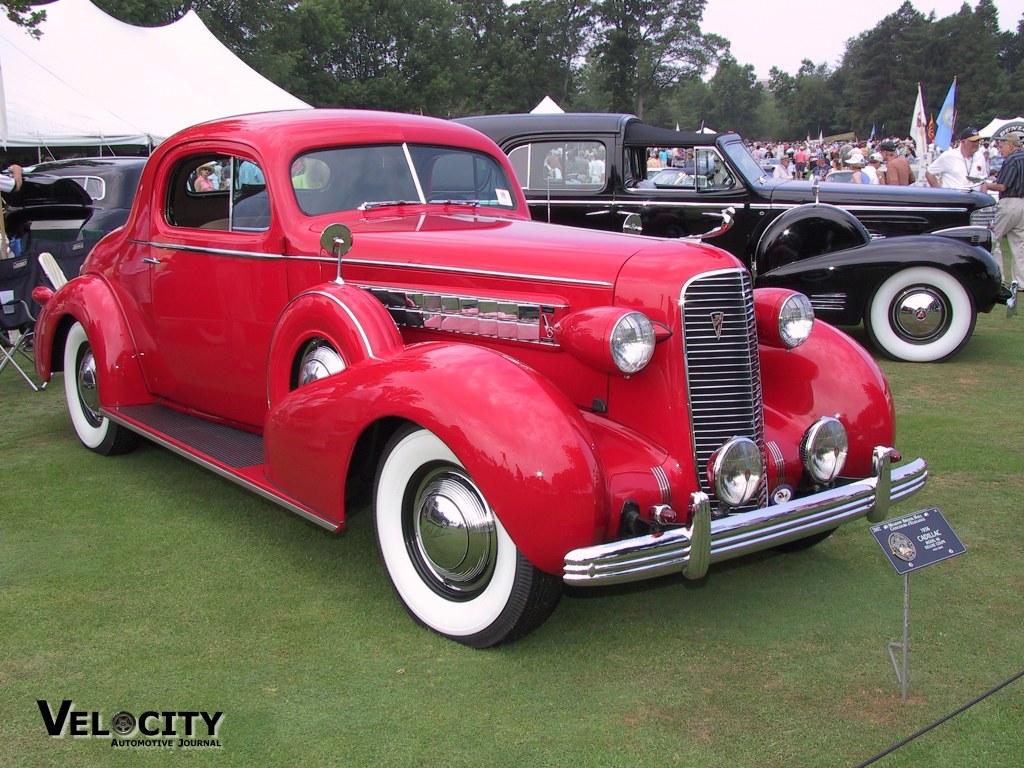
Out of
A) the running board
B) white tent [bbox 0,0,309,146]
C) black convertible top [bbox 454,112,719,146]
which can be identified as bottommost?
the running board

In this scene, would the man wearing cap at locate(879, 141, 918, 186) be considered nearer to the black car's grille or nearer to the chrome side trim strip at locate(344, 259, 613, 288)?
the black car's grille

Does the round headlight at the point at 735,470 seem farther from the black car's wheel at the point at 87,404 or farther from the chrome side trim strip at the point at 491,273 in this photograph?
the black car's wheel at the point at 87,404

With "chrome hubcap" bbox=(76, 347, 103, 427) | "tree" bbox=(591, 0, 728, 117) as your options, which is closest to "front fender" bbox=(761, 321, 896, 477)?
"chrome hubcap" bbox=(76, 347, 103, 427)

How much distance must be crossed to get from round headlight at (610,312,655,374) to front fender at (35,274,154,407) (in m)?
3.10

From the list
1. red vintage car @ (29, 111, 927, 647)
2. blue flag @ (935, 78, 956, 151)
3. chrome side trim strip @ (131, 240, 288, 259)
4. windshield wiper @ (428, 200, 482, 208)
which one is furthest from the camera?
blue flag @ (935, 78, 956, 151)

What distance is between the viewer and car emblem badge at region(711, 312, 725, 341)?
3.04m

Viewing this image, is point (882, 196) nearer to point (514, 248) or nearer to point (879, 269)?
point (879, 269)

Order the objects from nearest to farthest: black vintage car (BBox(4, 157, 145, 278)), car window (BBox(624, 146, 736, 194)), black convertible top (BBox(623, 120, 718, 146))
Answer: black convertible top (BBox(623, 120, 718, 146)) < car window (BBox(624, 146, 736, 194)) < black vintage car (BBox(4, 157, 145, 278))

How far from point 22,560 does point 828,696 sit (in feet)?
10.6

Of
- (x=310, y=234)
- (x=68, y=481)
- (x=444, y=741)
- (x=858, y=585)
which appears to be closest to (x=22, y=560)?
(x=68, y=481)

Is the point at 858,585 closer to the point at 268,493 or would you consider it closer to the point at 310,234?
the point at 268,493

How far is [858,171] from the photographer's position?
13.1 metres

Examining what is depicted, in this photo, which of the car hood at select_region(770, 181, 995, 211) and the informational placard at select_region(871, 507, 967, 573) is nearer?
the informational placard at select_region(871, 507, 967, 573)

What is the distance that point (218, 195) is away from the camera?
445cm
